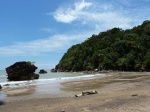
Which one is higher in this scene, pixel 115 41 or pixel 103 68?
pixel 115 41

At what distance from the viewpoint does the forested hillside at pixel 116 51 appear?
82375 mm

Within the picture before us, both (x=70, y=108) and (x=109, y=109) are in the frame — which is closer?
(x=109, y=109)

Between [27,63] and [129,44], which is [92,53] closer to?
[129,44]

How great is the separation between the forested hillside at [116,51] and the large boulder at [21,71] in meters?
33.6

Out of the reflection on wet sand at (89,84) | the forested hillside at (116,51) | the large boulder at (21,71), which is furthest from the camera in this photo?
the forested hillside at (116,51)

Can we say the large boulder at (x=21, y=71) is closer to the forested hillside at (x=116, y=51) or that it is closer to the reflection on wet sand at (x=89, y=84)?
the reflection on wet sand at (x=89, y=84)

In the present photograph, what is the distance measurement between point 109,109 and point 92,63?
86716mm

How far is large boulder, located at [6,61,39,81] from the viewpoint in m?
52.1

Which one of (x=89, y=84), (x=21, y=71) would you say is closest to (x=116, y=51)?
(x=21, y=71)

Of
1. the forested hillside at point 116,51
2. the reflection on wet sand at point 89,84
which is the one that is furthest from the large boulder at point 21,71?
the forested hillside at point 116,51

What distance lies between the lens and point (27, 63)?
54125mm

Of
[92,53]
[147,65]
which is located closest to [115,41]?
[92,53]

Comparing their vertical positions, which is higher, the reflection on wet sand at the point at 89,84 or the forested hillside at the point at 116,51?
the forested hillside at the point at 116,51

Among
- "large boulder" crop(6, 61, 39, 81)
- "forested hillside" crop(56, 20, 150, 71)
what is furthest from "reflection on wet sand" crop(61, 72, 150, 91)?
"forested hillside" crop(56, 20, 150, 71)
